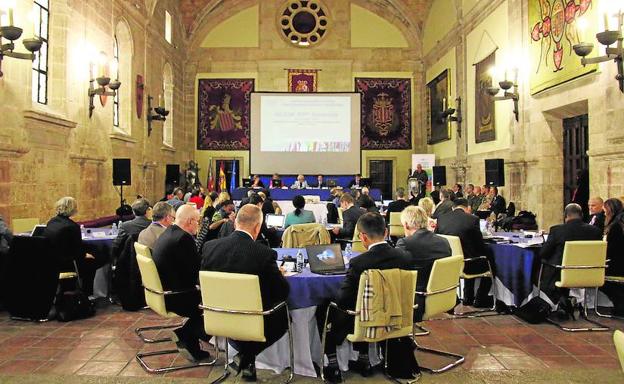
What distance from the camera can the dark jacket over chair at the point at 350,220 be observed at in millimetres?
6969

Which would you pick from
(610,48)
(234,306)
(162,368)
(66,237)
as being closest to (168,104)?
(66,237)

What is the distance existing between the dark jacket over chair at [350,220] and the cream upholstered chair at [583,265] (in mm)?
2620

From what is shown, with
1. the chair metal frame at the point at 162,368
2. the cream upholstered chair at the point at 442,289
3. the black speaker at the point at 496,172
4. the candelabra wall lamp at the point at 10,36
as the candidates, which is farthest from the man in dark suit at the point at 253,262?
the black speaker at the point at 496,172

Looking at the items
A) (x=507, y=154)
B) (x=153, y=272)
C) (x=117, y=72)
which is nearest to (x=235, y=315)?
(x=153, y=272)

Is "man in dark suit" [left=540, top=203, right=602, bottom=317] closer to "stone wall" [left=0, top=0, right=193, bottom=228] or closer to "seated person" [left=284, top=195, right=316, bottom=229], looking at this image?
"seated person" [left=284, top=195, right=316, bottom=229]

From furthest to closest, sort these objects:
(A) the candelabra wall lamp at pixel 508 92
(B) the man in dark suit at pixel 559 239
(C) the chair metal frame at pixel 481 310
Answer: (A) the candelabra wall lamp at pixel 508 92 → (C) the chair metal frame at pixel 481 310 → (B) the man in dark suit at pixel 559 239

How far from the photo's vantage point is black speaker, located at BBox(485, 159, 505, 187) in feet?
35.1

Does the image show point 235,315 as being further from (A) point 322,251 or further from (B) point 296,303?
(A) point 322,251

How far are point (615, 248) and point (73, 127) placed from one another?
841 centimetres

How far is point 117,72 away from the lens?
12289mm

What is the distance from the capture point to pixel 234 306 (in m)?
3.38

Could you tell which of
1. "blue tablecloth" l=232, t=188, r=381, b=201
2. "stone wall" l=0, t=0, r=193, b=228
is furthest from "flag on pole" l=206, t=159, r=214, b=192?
"blue tablecloth" l=232, t=188, r=381, b=201

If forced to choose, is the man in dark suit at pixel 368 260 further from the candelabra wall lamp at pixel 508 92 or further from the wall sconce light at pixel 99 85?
the wall sconce light at pixel 99 85

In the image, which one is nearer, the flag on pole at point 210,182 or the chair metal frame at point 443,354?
the chair metal frame at point 443,354
